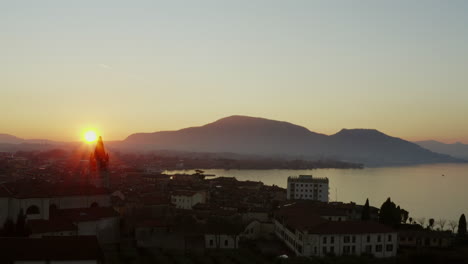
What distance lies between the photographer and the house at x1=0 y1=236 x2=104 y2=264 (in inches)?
535

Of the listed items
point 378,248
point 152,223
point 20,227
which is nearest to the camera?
point 20,227

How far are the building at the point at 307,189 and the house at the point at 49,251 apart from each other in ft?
109

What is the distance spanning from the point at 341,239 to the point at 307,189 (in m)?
25.0

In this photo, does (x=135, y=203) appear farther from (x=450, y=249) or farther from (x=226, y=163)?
(x=226, y=163)

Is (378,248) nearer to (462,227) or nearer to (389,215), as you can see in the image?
(389,215)

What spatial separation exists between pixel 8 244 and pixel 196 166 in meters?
115

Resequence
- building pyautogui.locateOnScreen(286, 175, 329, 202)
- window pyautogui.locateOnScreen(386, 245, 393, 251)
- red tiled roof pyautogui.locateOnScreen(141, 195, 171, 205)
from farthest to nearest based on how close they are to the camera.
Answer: building pyautogui.locateOnScreen(286, 175, 329, 202)
red tiled roof pyautogui.locateOnScreen(141, 195, 171, 205)
window pyautogui.locateOnScreen(386, 245, 393, 251)

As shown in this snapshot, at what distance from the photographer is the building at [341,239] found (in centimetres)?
2123

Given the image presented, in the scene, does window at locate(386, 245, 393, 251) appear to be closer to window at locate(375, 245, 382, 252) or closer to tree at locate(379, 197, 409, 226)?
window at locate(375, 245, 382, 252)

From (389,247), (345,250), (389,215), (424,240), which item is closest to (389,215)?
(389,215)

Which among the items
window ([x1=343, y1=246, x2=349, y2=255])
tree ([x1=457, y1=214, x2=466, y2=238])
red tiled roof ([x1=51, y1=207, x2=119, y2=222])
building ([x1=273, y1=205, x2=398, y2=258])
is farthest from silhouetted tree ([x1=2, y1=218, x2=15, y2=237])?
tree ([x1=457, y1=214, x2=466, y2=238])

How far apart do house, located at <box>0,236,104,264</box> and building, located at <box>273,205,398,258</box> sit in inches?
418

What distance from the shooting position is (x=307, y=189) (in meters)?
46.3

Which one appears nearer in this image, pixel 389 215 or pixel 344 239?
pixel 344 239
